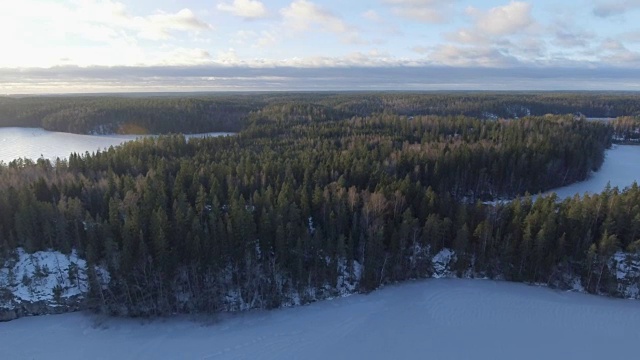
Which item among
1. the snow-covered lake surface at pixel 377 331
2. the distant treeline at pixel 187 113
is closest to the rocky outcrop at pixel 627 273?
the snow-covered lake surface at pixel 377 331

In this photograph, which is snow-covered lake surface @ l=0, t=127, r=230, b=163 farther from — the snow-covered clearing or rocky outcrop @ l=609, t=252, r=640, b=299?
rocky outcrop @ l=609, t=252, r=640, b=299

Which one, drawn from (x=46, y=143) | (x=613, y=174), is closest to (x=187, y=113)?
(x=46, y=143)

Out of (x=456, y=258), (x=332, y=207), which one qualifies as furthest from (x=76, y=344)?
(x=456, y=258)

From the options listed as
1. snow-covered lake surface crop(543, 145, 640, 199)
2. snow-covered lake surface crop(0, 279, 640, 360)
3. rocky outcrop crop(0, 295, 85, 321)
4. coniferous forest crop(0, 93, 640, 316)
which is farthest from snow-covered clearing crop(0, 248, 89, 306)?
snow-covered lake surface crop(543, 145, 640, 199)

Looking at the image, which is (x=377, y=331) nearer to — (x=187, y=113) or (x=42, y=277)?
(x=42, y=277)

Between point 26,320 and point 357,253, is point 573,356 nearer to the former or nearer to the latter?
point 357,253

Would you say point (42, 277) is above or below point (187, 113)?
below

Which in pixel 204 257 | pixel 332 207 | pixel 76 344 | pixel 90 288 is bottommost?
pixel 76 344
